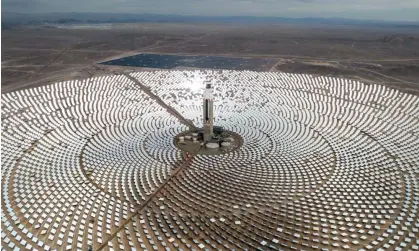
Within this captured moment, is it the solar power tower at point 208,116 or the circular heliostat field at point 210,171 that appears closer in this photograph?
the circular heliostat field at point 210,171

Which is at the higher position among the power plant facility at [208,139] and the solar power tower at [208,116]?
the solar power tower at [208,116]

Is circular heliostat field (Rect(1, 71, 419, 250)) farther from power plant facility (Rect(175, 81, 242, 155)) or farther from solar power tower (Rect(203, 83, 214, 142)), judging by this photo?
solar power tower (Rect(203, 83, 214, 142))

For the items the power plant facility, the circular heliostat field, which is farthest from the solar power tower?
the circular heliostat field

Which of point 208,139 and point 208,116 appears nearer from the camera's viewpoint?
point 208,139

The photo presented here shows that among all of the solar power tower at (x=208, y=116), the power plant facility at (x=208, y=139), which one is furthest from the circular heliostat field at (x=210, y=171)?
the solar power tower at (x=208, y=116)

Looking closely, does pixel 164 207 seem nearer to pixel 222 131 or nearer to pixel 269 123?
pixel 222 131

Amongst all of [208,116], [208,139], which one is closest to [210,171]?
[208,139]

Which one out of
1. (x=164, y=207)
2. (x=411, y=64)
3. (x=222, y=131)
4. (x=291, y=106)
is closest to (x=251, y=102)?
(x=291, y=106)

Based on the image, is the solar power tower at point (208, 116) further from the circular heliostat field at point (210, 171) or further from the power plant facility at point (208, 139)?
the circular heliostat field at point (210, 171)

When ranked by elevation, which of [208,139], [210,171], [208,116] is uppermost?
[208,116]

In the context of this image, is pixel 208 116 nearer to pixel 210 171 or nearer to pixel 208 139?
pixel 208 139

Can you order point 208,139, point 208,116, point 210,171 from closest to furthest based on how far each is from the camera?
point 210,171 → point 208,139 → point 208,116
